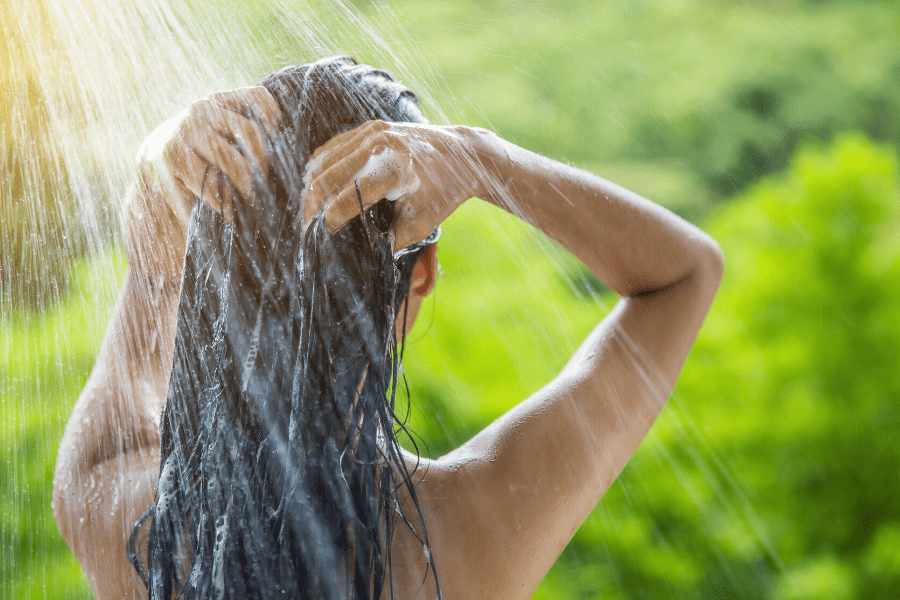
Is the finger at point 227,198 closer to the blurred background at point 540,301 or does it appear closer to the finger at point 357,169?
the finger at point 357,169

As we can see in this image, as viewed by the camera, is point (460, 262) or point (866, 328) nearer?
point (866, 328)

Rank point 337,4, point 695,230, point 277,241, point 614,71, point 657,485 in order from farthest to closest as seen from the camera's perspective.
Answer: point 614,71 → point 657,485 → point 337,4 → point 695,230 → point 277,241

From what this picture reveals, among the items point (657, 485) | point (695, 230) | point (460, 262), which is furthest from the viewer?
point (460, 262)

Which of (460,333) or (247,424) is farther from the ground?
(247,424)

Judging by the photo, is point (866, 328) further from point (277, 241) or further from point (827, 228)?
point (277, 241)

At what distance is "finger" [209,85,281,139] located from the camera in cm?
61

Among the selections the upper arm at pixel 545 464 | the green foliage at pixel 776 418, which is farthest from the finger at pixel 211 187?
the green foliage at pixel 776 418

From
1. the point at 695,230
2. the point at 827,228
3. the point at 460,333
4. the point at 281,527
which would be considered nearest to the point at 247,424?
the point at 281,527

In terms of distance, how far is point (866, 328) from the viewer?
2.03 meters

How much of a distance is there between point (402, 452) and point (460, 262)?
5.42 feet

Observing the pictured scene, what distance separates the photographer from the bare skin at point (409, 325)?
62 centimetres

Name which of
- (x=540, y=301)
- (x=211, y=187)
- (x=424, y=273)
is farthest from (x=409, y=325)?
(x=540, y=301)

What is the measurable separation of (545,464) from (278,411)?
0.91ft

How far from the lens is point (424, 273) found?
0.80 meters
